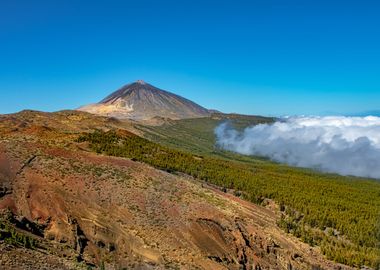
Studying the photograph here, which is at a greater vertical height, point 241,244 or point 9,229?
point 9,229

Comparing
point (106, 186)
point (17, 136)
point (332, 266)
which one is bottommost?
point (332, 266)

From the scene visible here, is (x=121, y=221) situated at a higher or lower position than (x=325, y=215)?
higher

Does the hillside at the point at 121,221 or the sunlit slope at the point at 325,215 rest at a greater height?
the hillside at the point at 121,221

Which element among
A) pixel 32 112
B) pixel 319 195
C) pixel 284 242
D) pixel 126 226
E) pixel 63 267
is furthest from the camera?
pixel 32 112

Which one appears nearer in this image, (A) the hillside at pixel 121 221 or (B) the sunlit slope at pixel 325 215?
(A) the hillside at pixel 121 221

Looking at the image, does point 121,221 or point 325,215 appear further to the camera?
point 325,215

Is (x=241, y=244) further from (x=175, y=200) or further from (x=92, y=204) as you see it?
(x=92, y=204)

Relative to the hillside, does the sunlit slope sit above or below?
below

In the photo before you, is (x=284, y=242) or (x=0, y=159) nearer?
(x=0, y=159)

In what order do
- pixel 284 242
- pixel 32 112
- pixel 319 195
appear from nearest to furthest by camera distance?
pixel 284 242 → pixel 319 195 → pixel 32 112

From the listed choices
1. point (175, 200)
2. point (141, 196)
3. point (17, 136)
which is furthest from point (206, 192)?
point (17, 136)

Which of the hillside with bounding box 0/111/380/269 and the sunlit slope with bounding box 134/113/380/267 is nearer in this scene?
the hillside with bounding box 0/111/380/269
